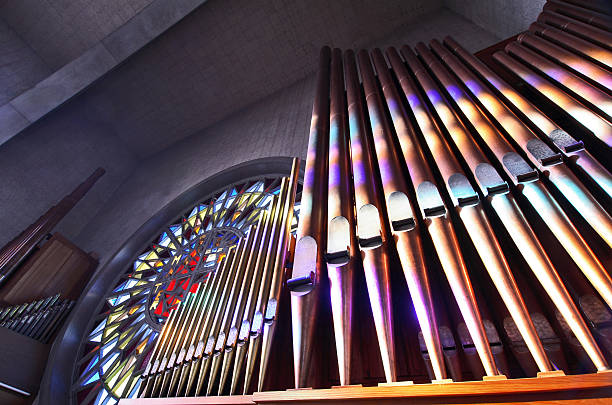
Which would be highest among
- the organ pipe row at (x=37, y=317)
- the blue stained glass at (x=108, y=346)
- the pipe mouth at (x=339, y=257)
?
the organ pipe row at (x=37, y=317)

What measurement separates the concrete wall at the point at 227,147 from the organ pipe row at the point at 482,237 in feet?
10.5

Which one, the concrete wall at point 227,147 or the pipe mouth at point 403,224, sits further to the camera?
the concrete wall at point 227,147

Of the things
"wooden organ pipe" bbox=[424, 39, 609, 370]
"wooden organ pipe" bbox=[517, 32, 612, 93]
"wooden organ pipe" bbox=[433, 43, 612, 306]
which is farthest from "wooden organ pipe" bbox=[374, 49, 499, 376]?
"wooden organ pipe" bbox=[517, 32, 612, 93]

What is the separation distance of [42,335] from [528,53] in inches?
244

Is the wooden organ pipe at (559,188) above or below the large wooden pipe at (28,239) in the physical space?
below

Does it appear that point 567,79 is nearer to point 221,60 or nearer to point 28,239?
point 28,239

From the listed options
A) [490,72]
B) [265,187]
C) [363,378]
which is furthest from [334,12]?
[363,378]

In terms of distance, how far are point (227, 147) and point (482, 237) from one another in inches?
247

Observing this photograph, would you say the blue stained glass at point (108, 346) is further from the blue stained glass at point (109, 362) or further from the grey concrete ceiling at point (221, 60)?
the grey concrete ceiling at point (221, 60)

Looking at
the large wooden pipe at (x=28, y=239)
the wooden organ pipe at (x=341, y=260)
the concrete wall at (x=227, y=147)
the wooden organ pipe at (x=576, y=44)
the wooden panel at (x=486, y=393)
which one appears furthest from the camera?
the concrete wall at (x=227, y=147)

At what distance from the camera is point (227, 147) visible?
22.7ft

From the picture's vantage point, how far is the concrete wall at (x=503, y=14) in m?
3.85

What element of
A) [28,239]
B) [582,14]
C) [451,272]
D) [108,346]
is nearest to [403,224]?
[451,272]

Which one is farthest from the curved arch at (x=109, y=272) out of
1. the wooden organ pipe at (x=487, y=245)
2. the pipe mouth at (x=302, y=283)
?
the pipe mouth at (x=302, y=283)
